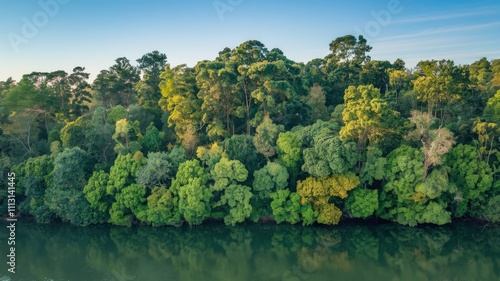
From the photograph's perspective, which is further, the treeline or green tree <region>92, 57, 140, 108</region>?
green tree <region>92, 57, 140, 108</region>

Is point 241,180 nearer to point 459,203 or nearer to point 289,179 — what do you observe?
point 289,179

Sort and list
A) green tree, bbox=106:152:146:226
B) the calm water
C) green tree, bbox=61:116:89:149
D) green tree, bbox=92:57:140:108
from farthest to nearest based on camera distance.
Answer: green tree, bbox=92:57:140:108 → green tree, bbox=61:116:89:149 → green tree, bbox=106:152:146:226 → the calm water

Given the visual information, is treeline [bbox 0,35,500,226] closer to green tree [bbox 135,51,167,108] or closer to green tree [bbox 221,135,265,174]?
green tree [bbox 221,135,265,174]

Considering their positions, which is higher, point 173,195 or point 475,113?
point 475,113

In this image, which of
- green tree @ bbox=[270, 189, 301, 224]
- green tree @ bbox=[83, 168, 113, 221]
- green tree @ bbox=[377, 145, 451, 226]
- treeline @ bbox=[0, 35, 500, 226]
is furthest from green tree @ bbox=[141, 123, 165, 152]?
green tree @ bbox=[377, 145, 451, 226]

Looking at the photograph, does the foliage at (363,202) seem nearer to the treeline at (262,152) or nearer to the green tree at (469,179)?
the treeline at (262,152)

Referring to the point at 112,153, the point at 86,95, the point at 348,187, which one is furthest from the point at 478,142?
the point at 86,95
